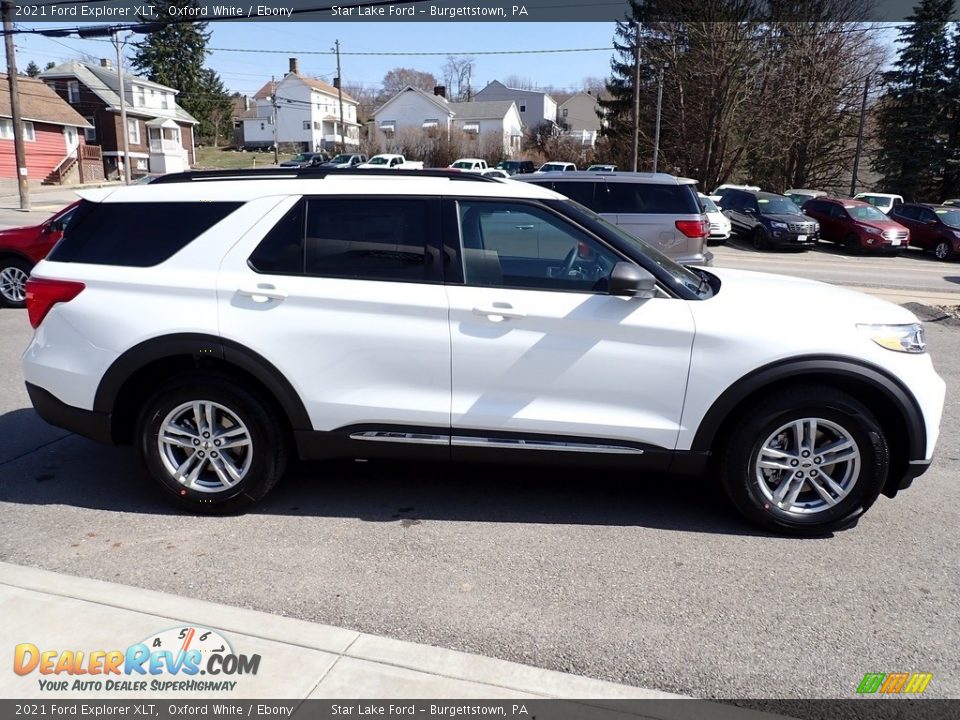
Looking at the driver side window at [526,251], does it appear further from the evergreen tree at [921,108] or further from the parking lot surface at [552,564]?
the evergreen tree at [921,108]

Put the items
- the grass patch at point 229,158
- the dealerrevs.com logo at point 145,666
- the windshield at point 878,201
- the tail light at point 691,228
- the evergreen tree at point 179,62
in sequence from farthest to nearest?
the evergreen tree at point 179,62
the grass patch at point 229,158
the windshield at point 878,201
the tail light at point 691,228
the dealerrevs.com logo at point 145,666

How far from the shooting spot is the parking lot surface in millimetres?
3199

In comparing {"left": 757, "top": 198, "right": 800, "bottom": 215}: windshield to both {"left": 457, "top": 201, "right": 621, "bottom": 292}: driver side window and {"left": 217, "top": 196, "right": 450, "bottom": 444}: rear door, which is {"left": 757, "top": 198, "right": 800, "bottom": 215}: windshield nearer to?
{"left": 457, "top": 201, "right": 621, "bottom": 292}: driver side window

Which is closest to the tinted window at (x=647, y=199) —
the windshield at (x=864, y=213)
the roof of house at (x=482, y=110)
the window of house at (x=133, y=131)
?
the windshield at (x=864, y=213)

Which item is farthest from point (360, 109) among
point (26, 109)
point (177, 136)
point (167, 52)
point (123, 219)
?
point (123, 219)

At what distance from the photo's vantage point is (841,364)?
158 inches

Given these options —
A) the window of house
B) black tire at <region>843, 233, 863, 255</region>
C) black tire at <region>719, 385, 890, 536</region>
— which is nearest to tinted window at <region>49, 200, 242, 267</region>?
black tire at <region>719, 385, 890, 536</region>

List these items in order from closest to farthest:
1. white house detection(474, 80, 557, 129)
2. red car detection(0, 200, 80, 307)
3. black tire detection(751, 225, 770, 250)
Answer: red car detection(0, 200, 80, 307) → black tire detection(751, 225, 770, 250) → white house detection(474, 80, 557, 129)

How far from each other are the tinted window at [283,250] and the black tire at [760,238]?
73.1 ft

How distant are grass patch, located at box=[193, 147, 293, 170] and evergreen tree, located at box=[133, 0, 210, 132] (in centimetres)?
369

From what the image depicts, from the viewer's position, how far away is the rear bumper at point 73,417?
4.42 m

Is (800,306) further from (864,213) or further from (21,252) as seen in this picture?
(864,213)

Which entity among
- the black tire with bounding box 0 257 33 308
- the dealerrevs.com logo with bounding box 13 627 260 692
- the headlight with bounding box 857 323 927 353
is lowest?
the dealerrevs.com logo with bounding box 13 627 260 692

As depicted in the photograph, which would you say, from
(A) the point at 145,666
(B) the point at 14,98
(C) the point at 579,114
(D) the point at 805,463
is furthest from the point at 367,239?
(C) the point at 579,114
